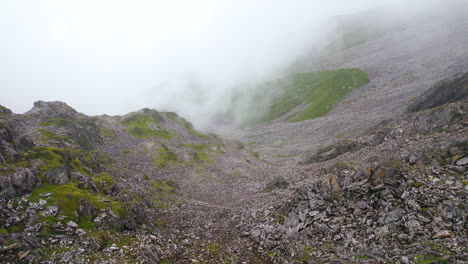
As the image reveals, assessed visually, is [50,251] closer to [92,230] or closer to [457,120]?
[92,230]

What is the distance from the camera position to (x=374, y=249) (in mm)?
20312

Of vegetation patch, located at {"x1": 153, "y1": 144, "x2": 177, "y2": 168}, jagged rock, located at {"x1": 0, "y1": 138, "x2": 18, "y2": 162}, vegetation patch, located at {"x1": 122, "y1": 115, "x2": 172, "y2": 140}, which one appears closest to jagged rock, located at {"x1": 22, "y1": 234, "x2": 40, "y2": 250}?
jagged rock, located at {"x1": 0, "y1": 138, "x2": 18, "y2": 162}

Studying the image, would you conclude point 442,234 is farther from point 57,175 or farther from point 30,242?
point 57,175

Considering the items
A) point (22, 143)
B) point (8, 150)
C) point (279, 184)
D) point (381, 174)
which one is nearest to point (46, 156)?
point (8, 150)

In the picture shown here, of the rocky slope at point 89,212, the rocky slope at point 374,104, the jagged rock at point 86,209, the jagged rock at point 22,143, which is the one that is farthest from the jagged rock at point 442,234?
the rocky slope at point 374,104

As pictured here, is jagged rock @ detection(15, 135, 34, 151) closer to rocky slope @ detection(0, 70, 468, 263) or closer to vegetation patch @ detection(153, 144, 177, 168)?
rocky slope @ detection(0, 70, 468, 263)

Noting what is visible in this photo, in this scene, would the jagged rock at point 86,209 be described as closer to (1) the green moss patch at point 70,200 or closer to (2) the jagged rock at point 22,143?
(1) the green moss patch at point 70,200

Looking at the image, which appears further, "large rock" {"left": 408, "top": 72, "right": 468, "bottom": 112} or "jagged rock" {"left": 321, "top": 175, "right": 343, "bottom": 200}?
"large rock" {"left": 408, "top": 72, "right": 468, "bottom": 112}

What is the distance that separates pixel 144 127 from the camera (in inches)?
4830

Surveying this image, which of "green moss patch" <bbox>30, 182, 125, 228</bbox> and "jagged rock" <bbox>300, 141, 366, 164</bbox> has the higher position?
"green moss patch" <bbox>30, 182, 125, 228</bbox>

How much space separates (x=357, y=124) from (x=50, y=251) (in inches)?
4386

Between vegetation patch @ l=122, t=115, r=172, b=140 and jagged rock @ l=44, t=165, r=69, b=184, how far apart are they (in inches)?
3174

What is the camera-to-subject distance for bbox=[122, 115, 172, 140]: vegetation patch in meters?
111

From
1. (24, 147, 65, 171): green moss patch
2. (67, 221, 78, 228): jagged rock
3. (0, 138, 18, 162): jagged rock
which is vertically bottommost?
(67, 221, 78, 228): jagged rock
